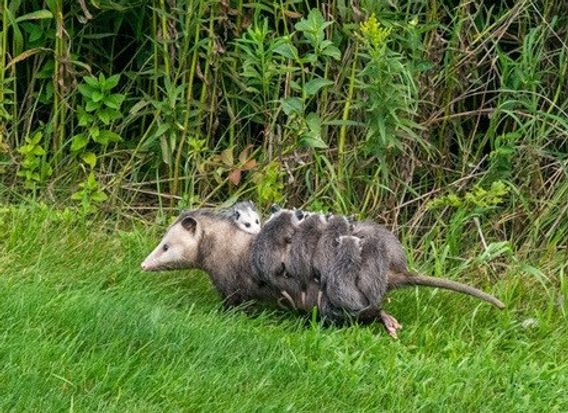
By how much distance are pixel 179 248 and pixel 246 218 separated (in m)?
0.36

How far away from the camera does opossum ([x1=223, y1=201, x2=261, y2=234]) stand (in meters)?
6.34

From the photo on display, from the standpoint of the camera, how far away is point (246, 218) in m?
6.38

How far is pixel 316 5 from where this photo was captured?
293 inches

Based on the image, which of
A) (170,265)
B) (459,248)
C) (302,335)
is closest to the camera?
(302,335)

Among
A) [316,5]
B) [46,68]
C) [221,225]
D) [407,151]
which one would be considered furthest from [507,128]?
[46,68]

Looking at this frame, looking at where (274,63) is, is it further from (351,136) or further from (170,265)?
(170,265)

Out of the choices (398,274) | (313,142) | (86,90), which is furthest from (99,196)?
(398,274)

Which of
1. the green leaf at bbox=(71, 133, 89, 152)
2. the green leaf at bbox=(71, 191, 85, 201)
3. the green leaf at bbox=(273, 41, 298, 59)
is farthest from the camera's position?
the green leaf at bbox=(71, 133, 89, 152)

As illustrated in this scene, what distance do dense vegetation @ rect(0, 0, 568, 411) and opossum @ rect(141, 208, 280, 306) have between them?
0.44ft

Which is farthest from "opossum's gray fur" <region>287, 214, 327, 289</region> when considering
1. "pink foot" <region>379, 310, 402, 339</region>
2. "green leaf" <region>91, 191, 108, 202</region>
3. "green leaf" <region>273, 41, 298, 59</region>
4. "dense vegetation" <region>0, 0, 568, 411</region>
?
"green leaf" <region>91, 191, 108, 202</region>

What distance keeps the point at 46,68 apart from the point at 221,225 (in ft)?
5.61

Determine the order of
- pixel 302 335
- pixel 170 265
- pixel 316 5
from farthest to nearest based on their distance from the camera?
pixel 316 5, pixel 170 265, pixel 302 335

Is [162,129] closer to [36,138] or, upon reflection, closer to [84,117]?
[84,117]

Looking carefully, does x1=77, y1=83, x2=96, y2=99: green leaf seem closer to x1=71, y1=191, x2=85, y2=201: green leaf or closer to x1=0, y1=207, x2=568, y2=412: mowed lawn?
x1=71, y1=191, x2=85, y2=201: green leaf
